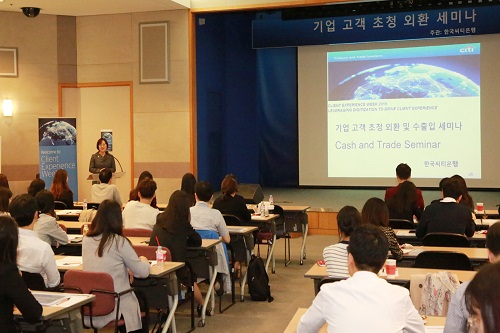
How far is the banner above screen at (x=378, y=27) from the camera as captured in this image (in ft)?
37.3

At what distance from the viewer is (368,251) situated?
9.36 ft

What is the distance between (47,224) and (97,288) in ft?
5.09

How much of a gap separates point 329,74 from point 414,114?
69.3 inches

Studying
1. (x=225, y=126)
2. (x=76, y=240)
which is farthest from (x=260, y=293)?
(x=225, y=126)

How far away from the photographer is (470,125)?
11.9 meters

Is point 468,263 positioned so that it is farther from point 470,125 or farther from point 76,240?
point 470,125

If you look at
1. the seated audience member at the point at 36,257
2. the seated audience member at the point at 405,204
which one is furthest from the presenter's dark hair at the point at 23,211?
the seated audience member at the point at 405,204

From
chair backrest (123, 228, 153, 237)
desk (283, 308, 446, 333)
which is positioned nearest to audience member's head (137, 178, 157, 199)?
chair backrest (123, 228, 153, 237)

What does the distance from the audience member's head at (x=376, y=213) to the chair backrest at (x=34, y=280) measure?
2318 millimetres

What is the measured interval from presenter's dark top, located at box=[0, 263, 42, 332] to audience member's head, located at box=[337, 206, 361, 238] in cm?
203

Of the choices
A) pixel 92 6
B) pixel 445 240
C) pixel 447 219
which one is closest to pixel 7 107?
pixel 92 6

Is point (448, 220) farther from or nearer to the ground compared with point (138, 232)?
farther from the ground

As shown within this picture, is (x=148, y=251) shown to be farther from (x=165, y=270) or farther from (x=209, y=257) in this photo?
(x=209, y=257)

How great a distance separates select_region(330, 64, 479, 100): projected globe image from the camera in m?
11.9
